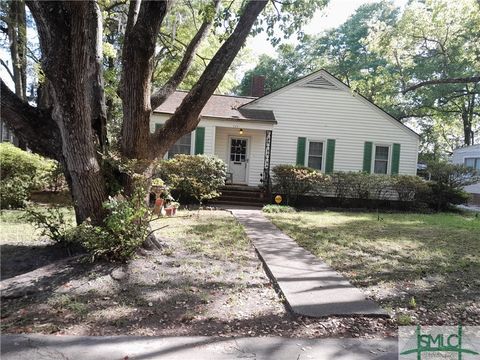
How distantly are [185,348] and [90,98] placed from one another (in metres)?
3.53

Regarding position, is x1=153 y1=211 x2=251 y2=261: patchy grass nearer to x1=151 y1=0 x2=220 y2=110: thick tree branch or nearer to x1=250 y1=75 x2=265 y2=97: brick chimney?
x1=151 y1=0 x2=220 y2=110: thick tree branch

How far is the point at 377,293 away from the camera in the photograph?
449 cm

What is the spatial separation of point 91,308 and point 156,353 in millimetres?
1187

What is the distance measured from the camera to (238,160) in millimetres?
16297

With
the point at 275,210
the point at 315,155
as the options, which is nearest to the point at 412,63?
the point at 315,155

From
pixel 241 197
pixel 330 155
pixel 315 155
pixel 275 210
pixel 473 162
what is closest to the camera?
pixel 275 210

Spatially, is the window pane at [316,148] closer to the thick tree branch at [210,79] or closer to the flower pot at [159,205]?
the flower pot at [159,205]

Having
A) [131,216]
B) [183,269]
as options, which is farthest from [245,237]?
[131,216]

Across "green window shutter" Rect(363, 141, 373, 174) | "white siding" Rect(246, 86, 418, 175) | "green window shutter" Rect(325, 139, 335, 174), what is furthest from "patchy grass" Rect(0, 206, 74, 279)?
"green window shutter" Rect(363, 141, 373, 174)

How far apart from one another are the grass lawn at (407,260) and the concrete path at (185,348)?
3.07ft

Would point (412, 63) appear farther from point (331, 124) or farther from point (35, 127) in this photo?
point (35, 127)

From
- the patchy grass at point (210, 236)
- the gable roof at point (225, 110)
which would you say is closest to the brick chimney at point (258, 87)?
the gable roof at point (225, 110)

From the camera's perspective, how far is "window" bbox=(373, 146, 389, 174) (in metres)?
16.7

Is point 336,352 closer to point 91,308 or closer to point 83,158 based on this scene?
point 91,308
